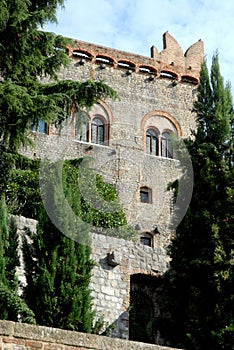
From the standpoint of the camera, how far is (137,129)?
2680 centimetres

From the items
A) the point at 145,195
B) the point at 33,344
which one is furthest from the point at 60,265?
the point at 145,195

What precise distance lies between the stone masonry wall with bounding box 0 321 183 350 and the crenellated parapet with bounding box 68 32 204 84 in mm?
17139

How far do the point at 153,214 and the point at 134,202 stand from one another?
1506 mm

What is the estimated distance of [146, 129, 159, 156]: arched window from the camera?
87.9ft

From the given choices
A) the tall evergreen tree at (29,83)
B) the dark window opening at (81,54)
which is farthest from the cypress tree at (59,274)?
the dark window opening at (81,54)

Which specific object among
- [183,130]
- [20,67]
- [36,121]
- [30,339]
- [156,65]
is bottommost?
[30,339]

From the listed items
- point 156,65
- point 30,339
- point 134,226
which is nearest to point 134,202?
point 134,226

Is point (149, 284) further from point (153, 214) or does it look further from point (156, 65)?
point (156, 65)

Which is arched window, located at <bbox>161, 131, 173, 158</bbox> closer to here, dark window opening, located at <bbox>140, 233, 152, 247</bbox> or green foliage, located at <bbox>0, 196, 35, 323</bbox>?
dark window opening, located at <bbox>140, 233, 152, 247</bbox>

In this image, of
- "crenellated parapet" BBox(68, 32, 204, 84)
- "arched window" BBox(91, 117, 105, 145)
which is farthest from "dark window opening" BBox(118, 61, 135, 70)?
"arched window" BBox(91, 117, 105, 145)

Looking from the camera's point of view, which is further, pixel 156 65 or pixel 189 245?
pixel 156 65

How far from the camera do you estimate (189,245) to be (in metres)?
13.1

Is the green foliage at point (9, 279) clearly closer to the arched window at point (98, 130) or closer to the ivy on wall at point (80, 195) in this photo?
the ivy on wall at point (80, 195)

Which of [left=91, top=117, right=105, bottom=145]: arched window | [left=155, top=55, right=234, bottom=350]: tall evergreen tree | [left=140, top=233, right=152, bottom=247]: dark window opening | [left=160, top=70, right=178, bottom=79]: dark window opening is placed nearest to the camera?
[left=155, top=55, right=234, bottom=350]: tall evergreen tree
